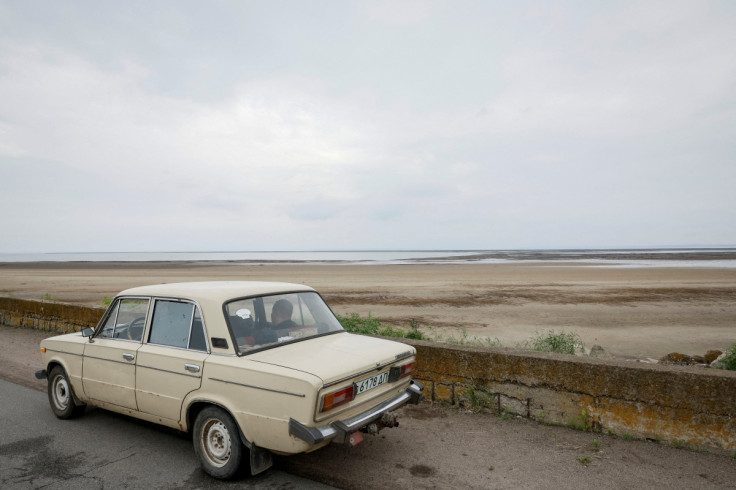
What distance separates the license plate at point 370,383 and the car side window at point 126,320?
2272 millimetres

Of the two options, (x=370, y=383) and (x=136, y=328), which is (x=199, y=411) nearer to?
(x=136, y=328)

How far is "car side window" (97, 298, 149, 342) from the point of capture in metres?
4.45

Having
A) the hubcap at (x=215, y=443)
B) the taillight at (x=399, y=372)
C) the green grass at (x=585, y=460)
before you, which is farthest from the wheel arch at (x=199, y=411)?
the green grass at (x=585, y=460)

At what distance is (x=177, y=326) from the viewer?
13.5 ft

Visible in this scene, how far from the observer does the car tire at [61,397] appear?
16.6 ft

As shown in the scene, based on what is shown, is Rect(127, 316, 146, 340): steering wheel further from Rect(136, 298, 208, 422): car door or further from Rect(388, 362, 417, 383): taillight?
Rect(388, 362, 417, 383): taillight

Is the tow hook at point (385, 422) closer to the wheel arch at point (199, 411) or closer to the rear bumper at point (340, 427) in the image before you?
the rear bumper at point (340, 427)

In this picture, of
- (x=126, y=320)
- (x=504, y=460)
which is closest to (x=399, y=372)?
(x=504, y=460)

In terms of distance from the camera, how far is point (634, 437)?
13.9 ft

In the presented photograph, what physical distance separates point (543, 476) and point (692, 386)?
1602mm

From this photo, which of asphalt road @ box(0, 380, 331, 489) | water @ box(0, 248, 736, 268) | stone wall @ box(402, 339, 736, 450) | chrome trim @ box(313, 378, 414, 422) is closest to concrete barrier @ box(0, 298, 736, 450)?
stone wall @ box(402, 339, 736, 450)

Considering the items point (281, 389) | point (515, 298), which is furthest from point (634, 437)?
point (515, 298)

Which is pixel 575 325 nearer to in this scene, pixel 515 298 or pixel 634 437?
pixel 515 298

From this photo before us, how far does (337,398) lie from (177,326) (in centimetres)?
174
